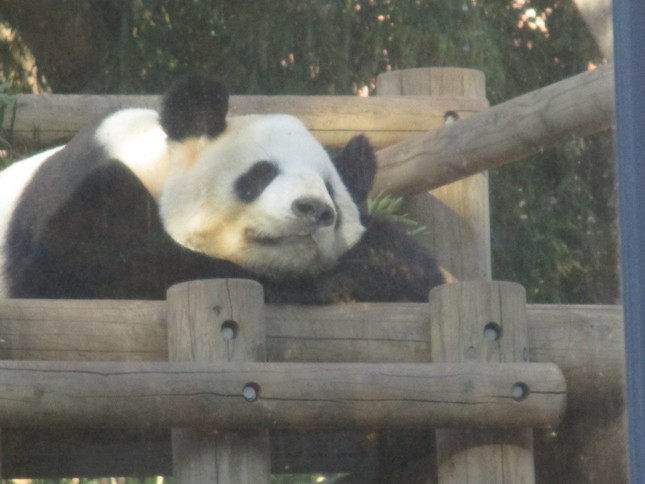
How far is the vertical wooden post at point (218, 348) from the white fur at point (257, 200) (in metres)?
0.51

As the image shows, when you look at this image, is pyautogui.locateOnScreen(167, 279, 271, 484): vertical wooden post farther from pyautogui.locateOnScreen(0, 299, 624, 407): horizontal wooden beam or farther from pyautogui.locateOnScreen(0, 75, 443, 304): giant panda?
pyautogui.locateOnScreen(0, 75, 443, 304): giant panda

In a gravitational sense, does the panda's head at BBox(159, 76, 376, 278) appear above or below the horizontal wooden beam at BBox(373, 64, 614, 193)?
below

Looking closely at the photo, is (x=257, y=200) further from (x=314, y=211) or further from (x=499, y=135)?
(x=499, y=135)

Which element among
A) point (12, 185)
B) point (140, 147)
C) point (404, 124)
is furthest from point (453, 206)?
point (12, 185)

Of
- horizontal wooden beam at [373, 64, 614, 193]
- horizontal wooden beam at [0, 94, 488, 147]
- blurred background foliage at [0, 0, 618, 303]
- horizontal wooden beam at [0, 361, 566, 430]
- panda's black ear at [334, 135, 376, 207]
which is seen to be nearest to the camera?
horizontal wooden beam at [0, 361, 566, 430]

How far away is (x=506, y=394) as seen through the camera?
245cm

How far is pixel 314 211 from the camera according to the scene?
2.95 meters

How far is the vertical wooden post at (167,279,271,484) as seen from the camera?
2.45 metres

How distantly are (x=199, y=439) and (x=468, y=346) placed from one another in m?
0.59

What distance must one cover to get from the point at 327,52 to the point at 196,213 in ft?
5.51

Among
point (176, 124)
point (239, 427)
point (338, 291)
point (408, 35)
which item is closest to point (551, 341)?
point (338, 291)

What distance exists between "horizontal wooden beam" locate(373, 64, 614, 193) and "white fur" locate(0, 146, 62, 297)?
1.09m

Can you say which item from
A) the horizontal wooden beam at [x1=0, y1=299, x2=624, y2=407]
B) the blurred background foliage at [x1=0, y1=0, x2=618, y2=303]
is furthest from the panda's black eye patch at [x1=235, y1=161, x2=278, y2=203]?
the blurred background foliage at [x1=0, y1=0, x2=618, y2=303]

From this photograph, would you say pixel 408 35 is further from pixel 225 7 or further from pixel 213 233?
pixel 213 233
